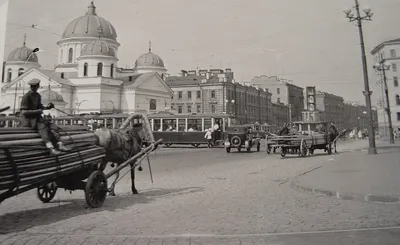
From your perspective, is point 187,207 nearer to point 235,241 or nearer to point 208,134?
point 235,241

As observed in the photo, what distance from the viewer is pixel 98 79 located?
55875 mm

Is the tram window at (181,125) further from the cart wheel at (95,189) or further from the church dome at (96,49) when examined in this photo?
the church dome at (96,49)

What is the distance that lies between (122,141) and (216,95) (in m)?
62.1

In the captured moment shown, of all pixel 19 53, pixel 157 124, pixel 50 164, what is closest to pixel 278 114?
pixel 157 124

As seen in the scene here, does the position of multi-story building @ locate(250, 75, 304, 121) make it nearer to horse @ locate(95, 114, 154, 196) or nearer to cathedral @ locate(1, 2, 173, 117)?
cathedral @ locate(1, 2, 173, 117)

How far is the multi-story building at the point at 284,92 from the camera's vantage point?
268 ft

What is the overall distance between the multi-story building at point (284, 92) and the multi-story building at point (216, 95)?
3755mm

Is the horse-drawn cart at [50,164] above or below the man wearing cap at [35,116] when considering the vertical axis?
below

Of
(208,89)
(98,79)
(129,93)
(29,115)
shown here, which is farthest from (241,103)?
(29,115)

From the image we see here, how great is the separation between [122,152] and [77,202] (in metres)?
1.45

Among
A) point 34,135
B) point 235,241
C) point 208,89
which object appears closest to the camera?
point 235,241

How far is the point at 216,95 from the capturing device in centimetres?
6900

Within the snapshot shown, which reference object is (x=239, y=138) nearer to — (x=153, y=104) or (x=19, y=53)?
(x=19, y=53)

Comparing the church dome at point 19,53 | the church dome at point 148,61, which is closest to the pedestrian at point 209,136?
the church dome at point 19,53
